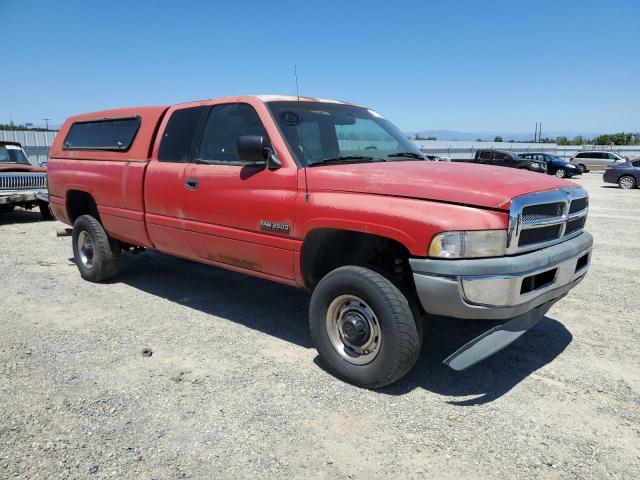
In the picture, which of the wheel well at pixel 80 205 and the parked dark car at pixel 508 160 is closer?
the wheel well at pixel 80 205

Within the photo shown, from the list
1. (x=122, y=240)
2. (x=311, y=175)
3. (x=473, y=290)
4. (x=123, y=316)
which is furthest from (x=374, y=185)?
(x=122, y=240)

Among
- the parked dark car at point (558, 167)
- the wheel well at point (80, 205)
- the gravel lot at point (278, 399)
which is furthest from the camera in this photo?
the parked dark car at point (558, 167)

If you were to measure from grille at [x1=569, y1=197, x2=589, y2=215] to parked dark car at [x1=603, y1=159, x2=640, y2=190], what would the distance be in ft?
71.0

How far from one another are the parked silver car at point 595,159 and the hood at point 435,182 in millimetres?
34314

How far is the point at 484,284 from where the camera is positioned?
2912 millimetres

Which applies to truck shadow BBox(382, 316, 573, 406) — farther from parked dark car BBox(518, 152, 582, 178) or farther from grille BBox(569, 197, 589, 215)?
parked dark car BBox(518, 152, 582, 178)

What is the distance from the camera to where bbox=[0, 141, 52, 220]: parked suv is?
34.9ft

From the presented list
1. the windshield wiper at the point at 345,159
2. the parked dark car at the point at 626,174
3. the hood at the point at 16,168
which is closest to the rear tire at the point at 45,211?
the hood at the point at 16,168

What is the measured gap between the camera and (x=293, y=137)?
13.0 feet

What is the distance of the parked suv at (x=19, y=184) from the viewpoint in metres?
10.6

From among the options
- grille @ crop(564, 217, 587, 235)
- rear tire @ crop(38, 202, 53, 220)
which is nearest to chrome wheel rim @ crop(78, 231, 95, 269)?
grille @ crop(564, 217, 587, 235)

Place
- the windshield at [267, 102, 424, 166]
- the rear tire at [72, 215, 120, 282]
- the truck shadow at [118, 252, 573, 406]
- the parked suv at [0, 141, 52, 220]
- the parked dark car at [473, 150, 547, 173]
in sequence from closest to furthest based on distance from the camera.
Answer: the truck shadow at [118, 252, 573, 406]
the windshield at [267, 102, 424, 166]
the rear tire at [72, 215, 120, 282]
the parked suv at [0, 141, 52, 220]
the parked dark car at [473, 150, 547, 173]

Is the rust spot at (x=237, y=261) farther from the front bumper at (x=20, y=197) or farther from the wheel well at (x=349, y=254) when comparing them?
the front bumper at (x=20, y=197)

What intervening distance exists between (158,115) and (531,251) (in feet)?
12.8
